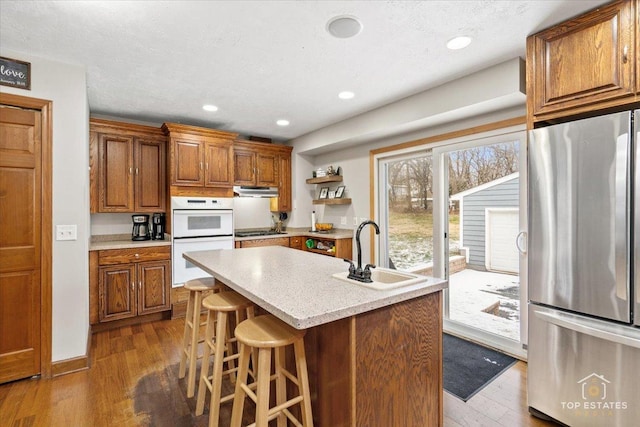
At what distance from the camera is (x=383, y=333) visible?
144 centimetres

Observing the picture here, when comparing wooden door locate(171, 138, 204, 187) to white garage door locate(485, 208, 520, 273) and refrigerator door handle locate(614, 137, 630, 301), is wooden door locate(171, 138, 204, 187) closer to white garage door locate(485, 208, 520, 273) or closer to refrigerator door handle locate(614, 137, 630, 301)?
white garage door locate(485, 208, 520, 273)

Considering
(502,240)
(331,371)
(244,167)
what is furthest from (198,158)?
(502,240)

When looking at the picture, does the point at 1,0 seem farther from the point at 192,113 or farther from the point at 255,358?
the point at 255,358

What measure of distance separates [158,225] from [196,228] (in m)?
0.59

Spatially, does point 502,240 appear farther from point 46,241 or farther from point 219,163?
point 46,241

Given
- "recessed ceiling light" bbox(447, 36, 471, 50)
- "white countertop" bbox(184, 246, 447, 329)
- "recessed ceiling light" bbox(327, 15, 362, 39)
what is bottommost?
"white countertop" bbox(184, 246, 447, 329)

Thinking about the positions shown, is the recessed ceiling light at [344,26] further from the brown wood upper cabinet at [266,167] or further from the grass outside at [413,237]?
the brown wood upper cabinet at [266,167]

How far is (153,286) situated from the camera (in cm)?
363

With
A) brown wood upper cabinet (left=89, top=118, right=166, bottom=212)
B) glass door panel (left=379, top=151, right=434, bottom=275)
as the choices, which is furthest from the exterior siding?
brown wood upper cabinet (left=89, top=118, right=166, bottom=212)

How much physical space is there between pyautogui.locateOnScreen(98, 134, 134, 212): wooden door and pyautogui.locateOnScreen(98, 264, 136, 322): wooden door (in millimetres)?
757

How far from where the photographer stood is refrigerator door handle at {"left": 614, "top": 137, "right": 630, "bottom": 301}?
1.61 meters

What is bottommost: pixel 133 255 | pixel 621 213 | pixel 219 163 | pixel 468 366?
pixel 468 366

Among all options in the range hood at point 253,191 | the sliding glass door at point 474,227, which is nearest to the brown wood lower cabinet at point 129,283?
the range hood at point 253,191

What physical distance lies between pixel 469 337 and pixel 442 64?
2559mm
